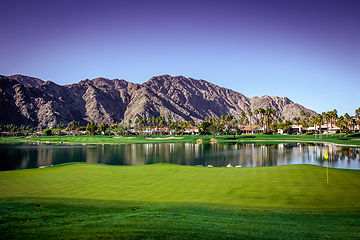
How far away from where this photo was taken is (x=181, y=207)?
10.3 meters

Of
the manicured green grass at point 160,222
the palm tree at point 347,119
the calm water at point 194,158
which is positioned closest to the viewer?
the manicured green grass at point 160,222

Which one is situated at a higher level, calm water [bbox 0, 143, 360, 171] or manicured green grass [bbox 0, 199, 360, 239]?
manicured green grass [bbox 0, 199, 360, 239]

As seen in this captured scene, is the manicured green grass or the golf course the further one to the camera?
the golf course

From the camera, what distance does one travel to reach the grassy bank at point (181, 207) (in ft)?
23.1

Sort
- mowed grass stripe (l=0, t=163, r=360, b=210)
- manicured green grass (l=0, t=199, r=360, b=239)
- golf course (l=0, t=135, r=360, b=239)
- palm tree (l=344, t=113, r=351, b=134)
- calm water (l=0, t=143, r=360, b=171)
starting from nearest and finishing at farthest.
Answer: manicured green grass (l=0, t=199, r=360, b=239), golf course (l=0, t=135, r=360, b=239), mowed grass stripe (l=0, t=163, r=360, b=210), calm water (l=0, t=143, r=360, b=171), palm tree (l=344, t=113, r=351, b=134)

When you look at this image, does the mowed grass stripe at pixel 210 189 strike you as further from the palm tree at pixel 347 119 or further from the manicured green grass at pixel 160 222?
the palm tree at pixel 347 119

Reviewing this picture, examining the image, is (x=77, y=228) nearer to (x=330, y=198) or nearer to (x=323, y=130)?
(x=330, y=198)

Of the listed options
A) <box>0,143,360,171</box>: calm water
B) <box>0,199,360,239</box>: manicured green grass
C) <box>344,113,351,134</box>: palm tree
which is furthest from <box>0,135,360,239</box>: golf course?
<box>344,113,351,134</box>: palm tree

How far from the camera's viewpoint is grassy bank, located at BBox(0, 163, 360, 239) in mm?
7047

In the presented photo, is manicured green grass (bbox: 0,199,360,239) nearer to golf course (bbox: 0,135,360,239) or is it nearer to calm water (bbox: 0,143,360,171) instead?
golf course (bbox: 0,135,360,239)

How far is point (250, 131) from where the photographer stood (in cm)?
16600

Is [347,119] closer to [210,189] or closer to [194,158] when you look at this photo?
[194,158]

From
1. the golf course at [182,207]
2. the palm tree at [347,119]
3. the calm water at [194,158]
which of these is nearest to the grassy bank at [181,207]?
the golf course at [182,207]

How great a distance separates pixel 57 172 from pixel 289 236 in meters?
20.0
